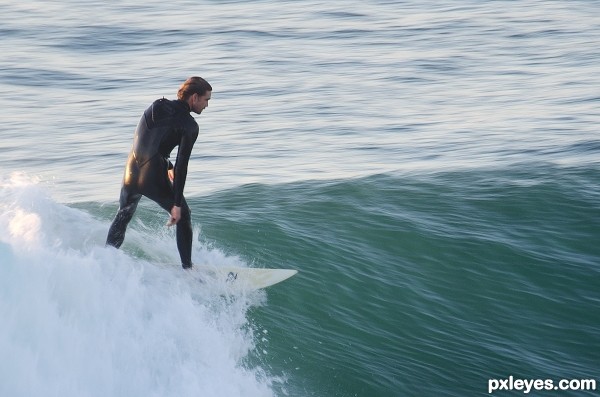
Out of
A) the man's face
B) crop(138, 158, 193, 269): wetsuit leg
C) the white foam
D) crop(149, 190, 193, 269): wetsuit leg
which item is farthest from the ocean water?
the man's face

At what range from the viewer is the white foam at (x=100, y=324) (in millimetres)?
6418

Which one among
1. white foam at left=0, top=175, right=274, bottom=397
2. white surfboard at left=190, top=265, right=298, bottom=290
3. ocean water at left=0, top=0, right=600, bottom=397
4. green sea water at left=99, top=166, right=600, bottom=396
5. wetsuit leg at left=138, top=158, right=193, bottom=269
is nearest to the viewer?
white foam at left=0, top=175, right=274, bottom=397

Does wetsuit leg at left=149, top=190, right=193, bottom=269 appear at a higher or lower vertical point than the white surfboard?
higher

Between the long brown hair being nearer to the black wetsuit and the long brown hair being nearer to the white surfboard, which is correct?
the black wetsuit

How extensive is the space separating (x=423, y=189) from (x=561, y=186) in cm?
169

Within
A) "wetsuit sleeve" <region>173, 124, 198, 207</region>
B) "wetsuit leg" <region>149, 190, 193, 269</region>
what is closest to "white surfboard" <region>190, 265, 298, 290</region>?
"wetsuit leg" <region>149, 190, 193, 269</region>

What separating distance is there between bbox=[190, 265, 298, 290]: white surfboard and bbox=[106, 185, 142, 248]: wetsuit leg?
0.63 meters

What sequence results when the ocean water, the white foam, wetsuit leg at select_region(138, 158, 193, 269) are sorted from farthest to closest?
wetsuit leg at select_region(138, 158, 193, 269)
the ocean water
the white foam

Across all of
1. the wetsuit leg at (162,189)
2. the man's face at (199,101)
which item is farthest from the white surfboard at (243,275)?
the man's face at (199,101)

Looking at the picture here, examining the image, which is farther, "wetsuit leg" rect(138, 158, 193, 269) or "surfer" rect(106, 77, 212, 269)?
"wetsuit leg" rect(138, 158, 193, 269)

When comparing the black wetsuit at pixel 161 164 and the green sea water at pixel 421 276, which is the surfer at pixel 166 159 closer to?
the black wetsuit at pixel 161 164

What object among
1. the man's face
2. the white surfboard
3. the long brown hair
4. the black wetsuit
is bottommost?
the white surfboard

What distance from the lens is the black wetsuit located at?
7.71 meters

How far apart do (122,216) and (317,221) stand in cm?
350
